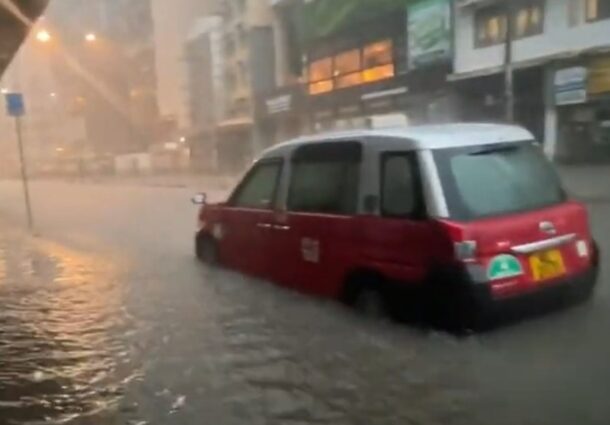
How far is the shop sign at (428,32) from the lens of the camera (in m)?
23.5

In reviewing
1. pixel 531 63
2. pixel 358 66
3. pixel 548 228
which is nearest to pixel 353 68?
pixel 358 66

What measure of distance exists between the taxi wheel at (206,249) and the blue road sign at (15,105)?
7.23 metres

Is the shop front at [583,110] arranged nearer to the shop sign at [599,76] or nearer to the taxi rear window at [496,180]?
the shop sign at [599,76]

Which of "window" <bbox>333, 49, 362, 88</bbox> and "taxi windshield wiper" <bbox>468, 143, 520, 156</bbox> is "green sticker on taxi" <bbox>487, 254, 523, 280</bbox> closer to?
"taxi windshield wiper" <bbox>468, 143, 520, 156</bbox>

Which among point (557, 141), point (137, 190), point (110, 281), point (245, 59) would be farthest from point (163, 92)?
point (110, 281)

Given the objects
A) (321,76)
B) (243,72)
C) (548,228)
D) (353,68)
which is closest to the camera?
(548,228)

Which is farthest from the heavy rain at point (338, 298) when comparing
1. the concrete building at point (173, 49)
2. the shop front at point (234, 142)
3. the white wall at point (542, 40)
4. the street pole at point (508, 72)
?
the concrete building at point (173, 49)

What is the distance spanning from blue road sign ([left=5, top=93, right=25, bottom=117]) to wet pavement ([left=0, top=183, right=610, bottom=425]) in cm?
727

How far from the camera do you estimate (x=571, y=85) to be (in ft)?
64.8

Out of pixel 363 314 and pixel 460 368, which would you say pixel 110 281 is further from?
pixel 460 368

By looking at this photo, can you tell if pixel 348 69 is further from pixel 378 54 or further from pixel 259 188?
pixel 259 188

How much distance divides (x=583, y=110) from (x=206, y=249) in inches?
576

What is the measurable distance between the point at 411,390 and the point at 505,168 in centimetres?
180

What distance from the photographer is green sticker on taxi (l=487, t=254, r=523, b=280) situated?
4758 millimetres
